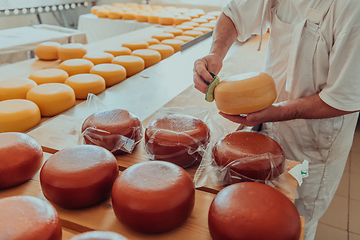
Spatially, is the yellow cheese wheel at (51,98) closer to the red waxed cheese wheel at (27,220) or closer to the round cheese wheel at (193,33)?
the red waxed cheese wheel at (27,220)

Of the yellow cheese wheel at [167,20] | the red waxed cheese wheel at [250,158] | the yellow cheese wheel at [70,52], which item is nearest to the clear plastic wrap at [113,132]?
the red waxed cheese wheel at [250,158]

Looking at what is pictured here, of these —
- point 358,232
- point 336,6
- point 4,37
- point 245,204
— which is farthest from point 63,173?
point 4,37

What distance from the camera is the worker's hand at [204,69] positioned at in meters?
1.13

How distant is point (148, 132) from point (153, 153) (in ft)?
0.24

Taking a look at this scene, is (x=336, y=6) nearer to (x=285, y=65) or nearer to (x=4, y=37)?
(x=285, y=65)

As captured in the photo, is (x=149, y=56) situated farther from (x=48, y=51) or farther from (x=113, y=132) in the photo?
(x=113, y=132)

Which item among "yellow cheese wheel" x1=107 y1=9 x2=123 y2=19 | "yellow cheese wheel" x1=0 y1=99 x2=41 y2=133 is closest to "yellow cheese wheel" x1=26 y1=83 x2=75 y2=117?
"yellow cheese wheel" x1=0 y1=99 x2=41 y2=133

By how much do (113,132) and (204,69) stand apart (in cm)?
47

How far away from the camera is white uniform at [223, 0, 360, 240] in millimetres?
1015

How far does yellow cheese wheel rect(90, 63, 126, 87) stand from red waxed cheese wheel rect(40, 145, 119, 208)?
119 cm

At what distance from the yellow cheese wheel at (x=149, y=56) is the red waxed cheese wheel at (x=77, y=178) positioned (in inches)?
65.2

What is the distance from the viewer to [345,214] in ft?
7.40

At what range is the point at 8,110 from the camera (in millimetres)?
1296

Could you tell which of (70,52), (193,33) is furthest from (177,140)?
(193,33)
